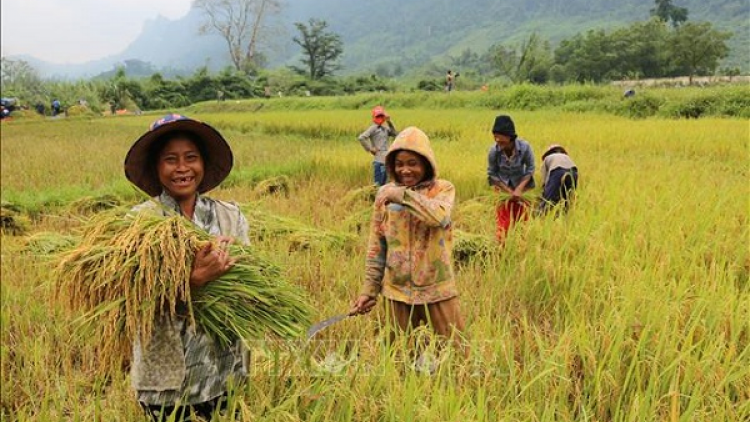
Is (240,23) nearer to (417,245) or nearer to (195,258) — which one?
(417,245)

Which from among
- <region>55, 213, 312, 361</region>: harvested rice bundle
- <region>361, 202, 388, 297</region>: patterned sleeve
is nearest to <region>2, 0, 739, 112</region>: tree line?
<region>361, 202, 388, 297</region>: patterned sleeve

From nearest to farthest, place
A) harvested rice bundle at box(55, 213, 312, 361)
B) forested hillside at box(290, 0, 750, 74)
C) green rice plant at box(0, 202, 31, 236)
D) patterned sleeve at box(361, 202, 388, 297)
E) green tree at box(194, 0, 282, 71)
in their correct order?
harvested rice bundle at box(55, 213, 312, 361), patterned sleeve at box(361, 202, 388, 297), green rice plant at box(0, 202, 31, 236), green tree at box(194, 0, 282, 71), forested hillside at box(290, 0, 750, 74)

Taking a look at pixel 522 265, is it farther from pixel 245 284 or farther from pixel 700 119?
pixel 700 119

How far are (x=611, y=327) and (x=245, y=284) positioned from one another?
136 cm

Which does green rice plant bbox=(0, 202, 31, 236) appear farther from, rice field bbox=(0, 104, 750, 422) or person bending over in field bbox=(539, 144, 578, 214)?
person bending over in field bbox=(539, 144, 578, 214)

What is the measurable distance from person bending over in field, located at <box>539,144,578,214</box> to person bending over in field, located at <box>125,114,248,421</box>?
2.40m

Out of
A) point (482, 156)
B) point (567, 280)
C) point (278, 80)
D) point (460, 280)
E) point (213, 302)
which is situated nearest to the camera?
point (213, 302)

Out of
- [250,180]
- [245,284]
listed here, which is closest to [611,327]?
[245,284]

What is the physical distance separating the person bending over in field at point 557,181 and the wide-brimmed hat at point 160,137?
2.37 m

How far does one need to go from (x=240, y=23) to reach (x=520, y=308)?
52.8 m

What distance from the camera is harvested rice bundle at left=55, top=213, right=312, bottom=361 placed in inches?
50.4

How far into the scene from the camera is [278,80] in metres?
36.9

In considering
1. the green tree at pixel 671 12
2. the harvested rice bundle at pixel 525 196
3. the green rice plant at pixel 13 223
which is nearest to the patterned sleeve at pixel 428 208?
the harvested rice bundle at pixel 525 196

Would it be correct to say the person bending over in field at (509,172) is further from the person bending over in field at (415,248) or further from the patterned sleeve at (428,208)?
the patterned sleeve at (428,208)
